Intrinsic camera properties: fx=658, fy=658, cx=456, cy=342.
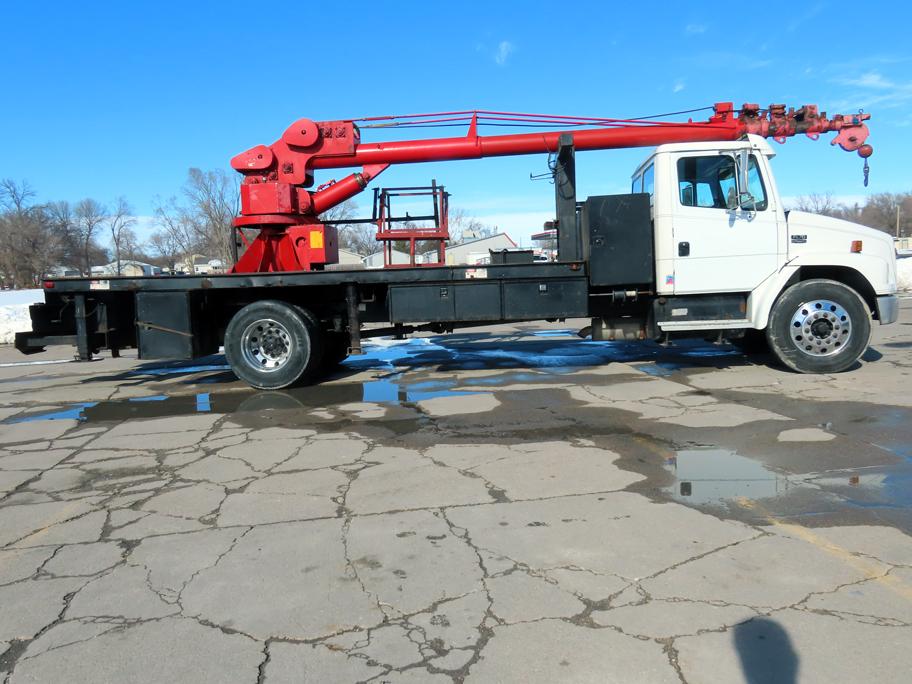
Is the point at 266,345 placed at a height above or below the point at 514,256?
below

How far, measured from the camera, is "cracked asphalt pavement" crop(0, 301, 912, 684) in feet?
8.96

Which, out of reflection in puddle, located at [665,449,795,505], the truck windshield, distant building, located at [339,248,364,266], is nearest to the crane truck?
the truck windshield

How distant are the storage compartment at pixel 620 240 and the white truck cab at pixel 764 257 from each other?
0.64ft

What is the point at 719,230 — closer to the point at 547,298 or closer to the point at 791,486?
the point at 547,298

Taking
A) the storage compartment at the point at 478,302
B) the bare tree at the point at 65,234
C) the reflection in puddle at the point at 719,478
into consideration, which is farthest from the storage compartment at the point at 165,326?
the bare tree at the point at 65,234

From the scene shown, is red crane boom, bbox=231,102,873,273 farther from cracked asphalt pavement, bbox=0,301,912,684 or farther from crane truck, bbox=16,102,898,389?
cracked asphalt pavement, bbox=0,301,912,684

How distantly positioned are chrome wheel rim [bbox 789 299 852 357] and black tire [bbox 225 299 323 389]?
6.33 meters

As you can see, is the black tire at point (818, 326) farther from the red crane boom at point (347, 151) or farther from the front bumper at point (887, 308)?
the red crane boom at point (347, 151)

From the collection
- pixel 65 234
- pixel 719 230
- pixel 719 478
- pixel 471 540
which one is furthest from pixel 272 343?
pixel 65 234

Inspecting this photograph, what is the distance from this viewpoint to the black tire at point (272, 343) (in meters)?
8.94

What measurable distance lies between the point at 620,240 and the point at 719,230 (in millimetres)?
1264

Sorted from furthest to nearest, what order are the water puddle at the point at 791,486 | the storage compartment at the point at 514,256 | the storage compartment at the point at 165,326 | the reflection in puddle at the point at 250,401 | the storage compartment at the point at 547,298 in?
the storage compartment at the point at 514,256
the storage compartment at the point at 165,326
the storage compartment at the point at 547,298
the reflection in puddle at the point at 250,401
the water puddle at the point at 791,486

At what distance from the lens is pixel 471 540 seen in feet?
12.6

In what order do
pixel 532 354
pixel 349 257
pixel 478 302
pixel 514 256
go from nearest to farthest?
1. pixel 478 302
2. pixel 514 256
3. pixel 532 354
4. pixel 349 257
